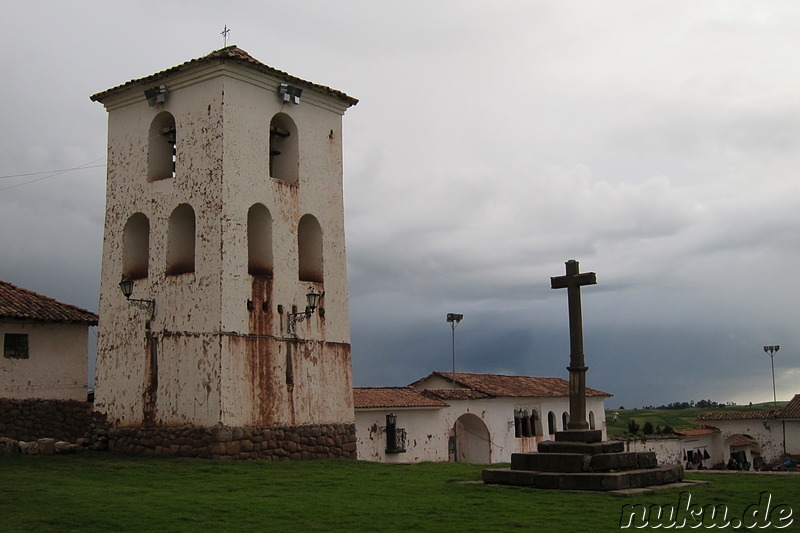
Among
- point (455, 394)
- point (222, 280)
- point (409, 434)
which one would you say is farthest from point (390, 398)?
point (222, 280)

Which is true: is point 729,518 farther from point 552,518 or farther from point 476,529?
point 476,529

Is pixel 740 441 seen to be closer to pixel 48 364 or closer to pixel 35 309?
pixel 48 364

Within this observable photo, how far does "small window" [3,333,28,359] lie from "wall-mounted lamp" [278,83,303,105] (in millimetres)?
8450

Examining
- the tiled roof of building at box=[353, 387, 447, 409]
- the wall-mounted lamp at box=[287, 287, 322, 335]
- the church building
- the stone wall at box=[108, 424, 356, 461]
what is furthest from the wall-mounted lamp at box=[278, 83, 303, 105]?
the tiled roof of building at box=[353, 387, 447, 409]

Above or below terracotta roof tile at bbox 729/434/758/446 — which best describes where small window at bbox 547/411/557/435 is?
above

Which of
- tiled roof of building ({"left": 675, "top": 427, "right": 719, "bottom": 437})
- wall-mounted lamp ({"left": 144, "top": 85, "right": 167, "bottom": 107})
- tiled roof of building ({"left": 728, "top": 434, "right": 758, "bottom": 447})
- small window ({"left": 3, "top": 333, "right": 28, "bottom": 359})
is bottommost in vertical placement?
tiled roof of building ({"left": 728, "top": 434, "right": 758, "bottom": 447})

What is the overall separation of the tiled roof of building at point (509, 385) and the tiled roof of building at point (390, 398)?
3.77m

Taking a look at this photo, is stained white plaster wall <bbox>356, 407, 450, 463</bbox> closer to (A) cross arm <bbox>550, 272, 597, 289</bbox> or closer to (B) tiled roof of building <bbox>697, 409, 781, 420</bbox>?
(A) cross arm <bbox>550, 272, 597, 289</bbox>

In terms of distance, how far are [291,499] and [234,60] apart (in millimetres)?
10475

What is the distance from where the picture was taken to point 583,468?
1306 centimetres

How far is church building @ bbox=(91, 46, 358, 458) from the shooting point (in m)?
17.9

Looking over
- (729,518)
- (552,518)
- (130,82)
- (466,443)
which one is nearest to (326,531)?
(552,518)

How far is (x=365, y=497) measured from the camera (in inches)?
487

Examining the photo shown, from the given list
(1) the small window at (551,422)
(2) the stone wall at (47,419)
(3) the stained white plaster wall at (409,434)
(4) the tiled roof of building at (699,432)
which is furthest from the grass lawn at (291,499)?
(4) the tiled roof of building at (699,432)
